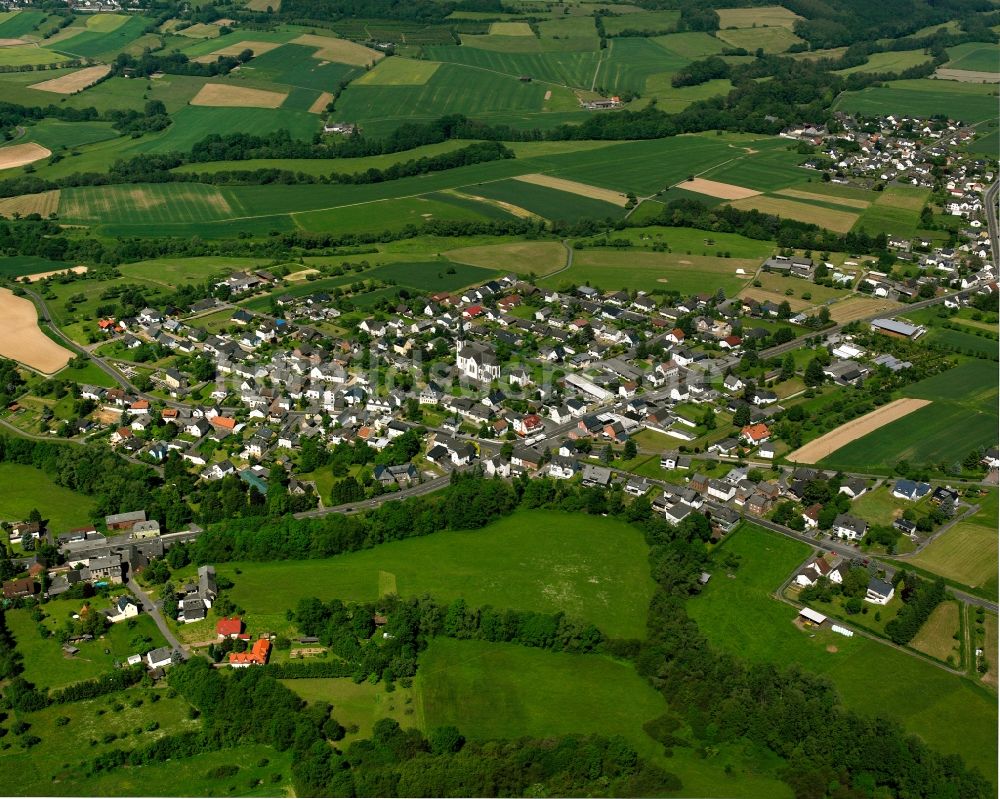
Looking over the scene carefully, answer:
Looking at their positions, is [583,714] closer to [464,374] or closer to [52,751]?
[52,751]

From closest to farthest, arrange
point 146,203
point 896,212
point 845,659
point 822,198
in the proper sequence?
1. point 845,659
2. point 896,212
3. point 822,198
4. point 146,203

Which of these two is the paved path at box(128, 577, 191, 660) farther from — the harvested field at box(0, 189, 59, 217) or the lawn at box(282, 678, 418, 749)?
the harvested field at box(0, 189, 59, 217)

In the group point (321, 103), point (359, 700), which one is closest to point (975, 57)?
point (321, 103)

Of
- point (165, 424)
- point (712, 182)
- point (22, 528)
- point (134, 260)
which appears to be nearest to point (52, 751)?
point (22, 528)

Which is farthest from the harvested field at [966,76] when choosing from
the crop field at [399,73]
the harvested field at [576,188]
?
the crop field at [399,73]

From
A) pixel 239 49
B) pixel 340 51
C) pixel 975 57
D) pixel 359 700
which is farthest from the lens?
pixel 975 57

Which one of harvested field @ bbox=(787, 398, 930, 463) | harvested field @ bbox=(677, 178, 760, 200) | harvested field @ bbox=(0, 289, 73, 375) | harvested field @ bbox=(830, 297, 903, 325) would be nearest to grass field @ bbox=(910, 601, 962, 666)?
harvested field @ bbox=(787, 398, 930, 463)

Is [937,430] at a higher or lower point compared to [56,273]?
higher

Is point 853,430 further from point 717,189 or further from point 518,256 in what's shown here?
point 717,189
